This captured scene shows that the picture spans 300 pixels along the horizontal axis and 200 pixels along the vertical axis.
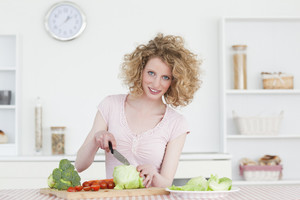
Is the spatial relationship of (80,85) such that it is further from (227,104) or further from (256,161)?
(256,161)

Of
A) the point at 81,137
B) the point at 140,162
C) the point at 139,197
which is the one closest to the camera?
the point at 139,197

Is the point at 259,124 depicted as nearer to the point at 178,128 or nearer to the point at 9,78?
the point at 178,128

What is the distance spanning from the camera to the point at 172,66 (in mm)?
2381

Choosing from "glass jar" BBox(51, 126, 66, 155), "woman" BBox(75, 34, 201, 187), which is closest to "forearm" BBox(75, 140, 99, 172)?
"woman" BBox(75, 34, 201, 187)

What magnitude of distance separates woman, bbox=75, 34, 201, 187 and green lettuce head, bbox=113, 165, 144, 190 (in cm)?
33

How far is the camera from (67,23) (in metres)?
4.39

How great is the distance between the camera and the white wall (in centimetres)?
437

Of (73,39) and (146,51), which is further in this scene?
(73,39)

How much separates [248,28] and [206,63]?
501 millimetres

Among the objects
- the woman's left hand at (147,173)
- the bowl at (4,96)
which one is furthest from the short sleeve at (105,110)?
the bowl at (4,96)

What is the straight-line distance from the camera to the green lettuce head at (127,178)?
1929 millimetres

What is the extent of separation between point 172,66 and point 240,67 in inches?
80.9

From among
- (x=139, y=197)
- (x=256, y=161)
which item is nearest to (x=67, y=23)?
(x=256, y=161)

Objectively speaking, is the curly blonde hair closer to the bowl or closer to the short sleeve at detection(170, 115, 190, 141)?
the short sleeve at detection(170, 115, 190, 141)
